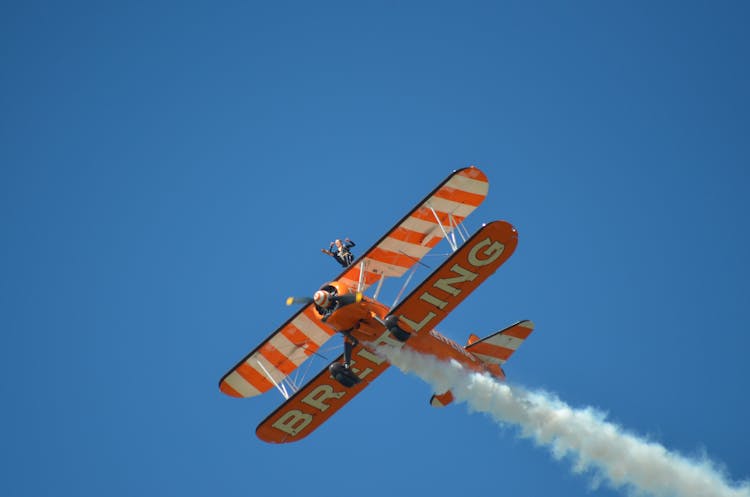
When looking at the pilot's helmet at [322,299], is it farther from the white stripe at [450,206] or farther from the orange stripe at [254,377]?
the orange stripe at [254,377]

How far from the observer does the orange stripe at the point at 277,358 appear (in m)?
19.4

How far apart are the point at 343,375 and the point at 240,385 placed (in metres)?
3.46

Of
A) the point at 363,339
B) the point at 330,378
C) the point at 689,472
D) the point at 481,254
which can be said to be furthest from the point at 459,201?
the point at 689,472

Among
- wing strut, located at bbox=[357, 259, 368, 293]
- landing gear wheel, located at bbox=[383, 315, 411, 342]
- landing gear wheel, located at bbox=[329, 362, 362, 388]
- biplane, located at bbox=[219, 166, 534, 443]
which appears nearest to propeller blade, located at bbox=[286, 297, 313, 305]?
biplane, located at bbox=[219, 166, 534, 443]

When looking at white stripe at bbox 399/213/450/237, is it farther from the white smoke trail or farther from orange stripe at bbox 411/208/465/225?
the white smoke trail

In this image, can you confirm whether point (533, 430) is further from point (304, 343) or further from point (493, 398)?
point (304, 343)

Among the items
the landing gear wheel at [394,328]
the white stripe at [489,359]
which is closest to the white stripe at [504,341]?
the white stripe at [489,359]

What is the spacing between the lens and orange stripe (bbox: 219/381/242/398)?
19.5 metres

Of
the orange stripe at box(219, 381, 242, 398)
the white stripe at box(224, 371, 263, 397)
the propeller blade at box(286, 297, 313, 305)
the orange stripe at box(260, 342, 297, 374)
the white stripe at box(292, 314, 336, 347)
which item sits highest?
the white stripe at box(292, 314, 336, 347)

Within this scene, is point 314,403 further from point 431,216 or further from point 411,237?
point 431,216

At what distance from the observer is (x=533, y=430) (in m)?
19.8

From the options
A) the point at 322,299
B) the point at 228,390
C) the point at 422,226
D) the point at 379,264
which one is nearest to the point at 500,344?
the point at 379,264

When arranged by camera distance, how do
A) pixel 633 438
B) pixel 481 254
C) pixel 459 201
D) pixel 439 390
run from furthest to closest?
pixel 633 438, pixel 439 390, pixel 459 201, pixel 481 254

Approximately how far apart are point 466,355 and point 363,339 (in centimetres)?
308
